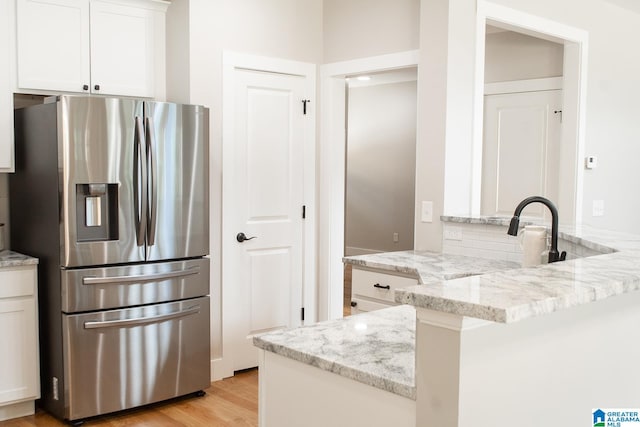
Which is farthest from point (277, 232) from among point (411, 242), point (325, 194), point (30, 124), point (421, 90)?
point (411, 242)

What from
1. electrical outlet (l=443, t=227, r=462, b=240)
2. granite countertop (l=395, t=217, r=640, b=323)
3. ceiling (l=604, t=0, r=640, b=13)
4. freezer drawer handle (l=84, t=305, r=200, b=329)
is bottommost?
freezer drawer handle (l=84, t=305, r=200, b=329)

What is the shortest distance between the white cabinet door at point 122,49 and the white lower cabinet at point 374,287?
1.82m

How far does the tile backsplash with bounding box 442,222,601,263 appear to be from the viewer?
3285 millimetres

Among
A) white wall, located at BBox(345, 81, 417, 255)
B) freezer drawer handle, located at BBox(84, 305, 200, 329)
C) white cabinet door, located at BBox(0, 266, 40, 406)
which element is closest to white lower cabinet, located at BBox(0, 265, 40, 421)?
white cabinet door, located at BBox(0, 266, 40, 406)

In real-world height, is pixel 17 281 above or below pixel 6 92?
below

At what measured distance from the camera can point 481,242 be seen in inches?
135

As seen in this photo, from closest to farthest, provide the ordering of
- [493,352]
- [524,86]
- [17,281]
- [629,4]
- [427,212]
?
1. [493,352]
2. [17,281]
3. [427,212]
4. [629,4]
5. [524,86]

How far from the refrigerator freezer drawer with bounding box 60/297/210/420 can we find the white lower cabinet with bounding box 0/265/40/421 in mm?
262

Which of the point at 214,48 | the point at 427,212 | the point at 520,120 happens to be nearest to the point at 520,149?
the point at 520,120

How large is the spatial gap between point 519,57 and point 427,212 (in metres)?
2.38

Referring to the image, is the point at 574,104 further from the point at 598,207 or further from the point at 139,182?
the point at 139,182

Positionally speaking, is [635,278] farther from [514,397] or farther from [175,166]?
[175,166]

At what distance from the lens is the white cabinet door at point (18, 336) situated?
330 cm

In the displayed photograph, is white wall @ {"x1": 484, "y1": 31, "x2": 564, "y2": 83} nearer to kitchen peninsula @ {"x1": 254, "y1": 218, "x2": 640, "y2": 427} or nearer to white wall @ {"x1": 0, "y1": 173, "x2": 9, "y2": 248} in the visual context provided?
kitchen peninsula @ {"x1": 254, "y1": 218, "x2": 640, "y2": 427}
